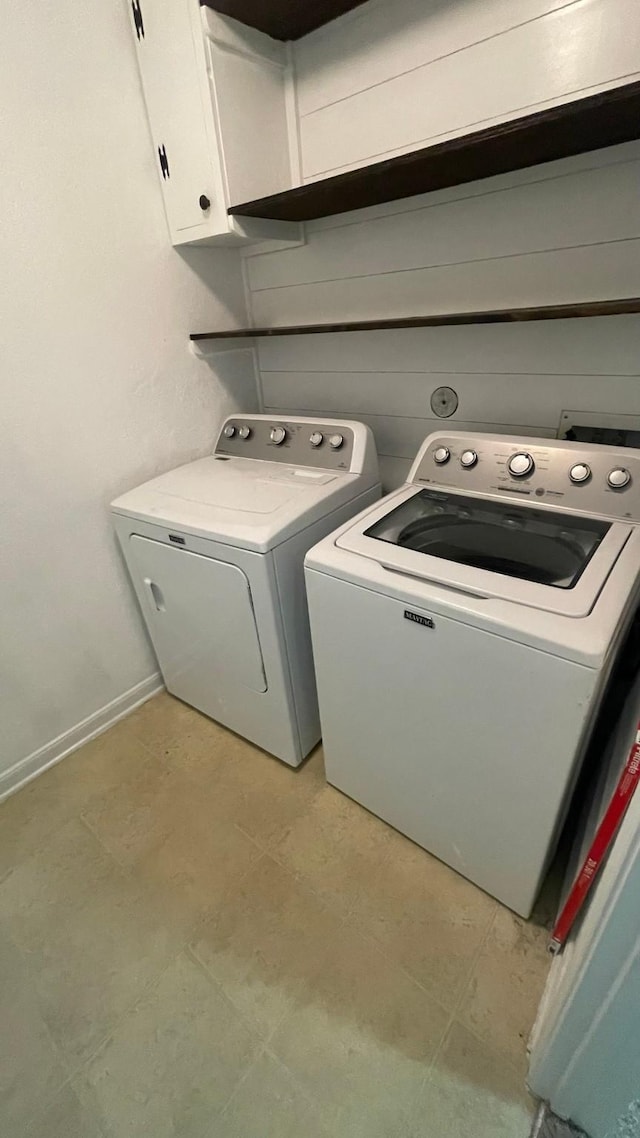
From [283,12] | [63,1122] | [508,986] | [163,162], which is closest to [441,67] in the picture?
[283,12]

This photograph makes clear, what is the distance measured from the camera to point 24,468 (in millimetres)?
1437

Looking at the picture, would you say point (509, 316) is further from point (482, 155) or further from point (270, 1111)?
point (270, 1111)

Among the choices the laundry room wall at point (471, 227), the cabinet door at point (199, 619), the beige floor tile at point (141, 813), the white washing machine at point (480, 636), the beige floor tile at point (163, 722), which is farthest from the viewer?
the beige floor tile at point (163, 722)

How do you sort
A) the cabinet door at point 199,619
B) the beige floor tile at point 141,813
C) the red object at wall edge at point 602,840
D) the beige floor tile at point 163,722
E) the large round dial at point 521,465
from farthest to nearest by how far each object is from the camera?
the beige floor tile at point 163,722
the beige floor tile at point 141,813
the cabinet door at point 199,619
the large round dial at point 521,465
the red object at wall edge at point 602,840

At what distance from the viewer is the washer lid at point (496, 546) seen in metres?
0.93

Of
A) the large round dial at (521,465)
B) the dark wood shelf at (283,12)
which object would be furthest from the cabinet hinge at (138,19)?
the large round dial at (521,465)

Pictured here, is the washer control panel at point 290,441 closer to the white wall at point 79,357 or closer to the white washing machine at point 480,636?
the white wall at point 79,357

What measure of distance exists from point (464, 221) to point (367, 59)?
0.52m

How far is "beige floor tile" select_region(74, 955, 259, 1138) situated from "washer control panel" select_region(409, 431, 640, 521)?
4.82 ft

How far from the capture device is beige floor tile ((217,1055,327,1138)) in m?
0.95

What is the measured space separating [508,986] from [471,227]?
2.01m

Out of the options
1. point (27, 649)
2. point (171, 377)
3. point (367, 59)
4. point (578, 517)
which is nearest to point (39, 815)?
point (27, 649)

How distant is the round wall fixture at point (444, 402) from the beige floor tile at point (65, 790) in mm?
1647

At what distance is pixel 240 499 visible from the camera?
4.69 ft
